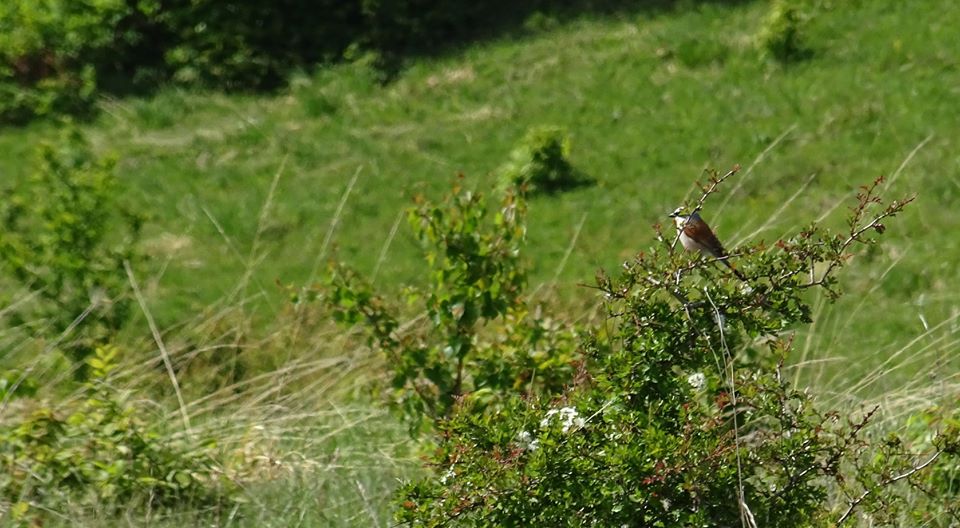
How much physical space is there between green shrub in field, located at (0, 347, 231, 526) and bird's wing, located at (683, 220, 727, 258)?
209 cm

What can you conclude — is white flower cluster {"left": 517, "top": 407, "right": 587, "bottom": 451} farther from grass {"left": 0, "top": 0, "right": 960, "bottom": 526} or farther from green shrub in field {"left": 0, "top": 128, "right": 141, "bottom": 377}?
green shrub in field {"left": 0, "top": 128, "right": 141, "bottom": 377}

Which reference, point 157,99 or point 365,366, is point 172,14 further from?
point 365,366

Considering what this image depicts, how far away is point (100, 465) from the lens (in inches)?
224

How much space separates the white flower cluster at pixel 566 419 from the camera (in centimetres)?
384

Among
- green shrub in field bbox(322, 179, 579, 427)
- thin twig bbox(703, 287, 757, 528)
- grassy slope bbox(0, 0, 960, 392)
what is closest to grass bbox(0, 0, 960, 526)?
grassy slope bbox(0, 0, 960, 392)

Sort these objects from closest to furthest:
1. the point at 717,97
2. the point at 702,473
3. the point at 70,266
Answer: the point at 702,473, the point at 70,266, the point at 717,97

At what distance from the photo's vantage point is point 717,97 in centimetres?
1451

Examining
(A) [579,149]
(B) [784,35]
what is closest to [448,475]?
(A) [579,149]

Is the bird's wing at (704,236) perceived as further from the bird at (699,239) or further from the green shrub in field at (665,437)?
the green shrub in field at (665,437)

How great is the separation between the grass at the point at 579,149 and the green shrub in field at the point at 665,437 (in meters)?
4.07

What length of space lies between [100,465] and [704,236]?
7.95 feet

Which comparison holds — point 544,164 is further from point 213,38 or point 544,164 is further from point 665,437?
point 665,437

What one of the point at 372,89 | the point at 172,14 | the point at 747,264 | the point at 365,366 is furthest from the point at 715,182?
the point at 172,14

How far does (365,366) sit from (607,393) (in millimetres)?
3587
